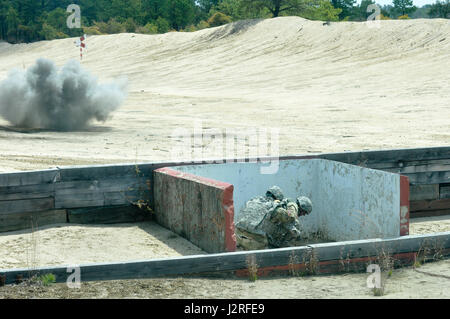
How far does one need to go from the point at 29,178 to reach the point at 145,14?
73.1 metres

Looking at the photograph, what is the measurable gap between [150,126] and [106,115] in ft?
4.25

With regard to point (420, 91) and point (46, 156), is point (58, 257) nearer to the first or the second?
point (46, 156)

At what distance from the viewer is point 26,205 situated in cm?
732

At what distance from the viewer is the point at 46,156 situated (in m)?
12.2

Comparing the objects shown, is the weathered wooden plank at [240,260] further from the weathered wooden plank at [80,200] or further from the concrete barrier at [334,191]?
the weathered wooden plank at [80,200]

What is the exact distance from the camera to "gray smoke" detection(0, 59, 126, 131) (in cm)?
1628

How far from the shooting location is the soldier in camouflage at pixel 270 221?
733 centimetres

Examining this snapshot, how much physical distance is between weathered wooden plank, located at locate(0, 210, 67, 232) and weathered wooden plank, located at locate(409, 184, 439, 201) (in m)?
4.46

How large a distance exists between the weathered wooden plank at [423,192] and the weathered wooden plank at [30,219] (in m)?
4.46

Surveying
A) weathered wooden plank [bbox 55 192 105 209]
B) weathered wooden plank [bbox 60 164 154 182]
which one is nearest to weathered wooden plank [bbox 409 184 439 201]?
weathered wooden plank [bbox 60 164 154 182]

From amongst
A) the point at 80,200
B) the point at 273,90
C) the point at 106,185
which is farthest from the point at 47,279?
the point at 273,90

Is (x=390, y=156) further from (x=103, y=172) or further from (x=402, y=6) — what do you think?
→ (x=402, y=6)

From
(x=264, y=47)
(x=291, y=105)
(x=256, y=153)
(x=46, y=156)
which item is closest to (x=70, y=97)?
(x=46, y=156)

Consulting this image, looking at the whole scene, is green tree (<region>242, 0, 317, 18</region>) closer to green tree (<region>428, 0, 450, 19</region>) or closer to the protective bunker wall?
green tree (<region>428, 0, 450, 19</region>)
